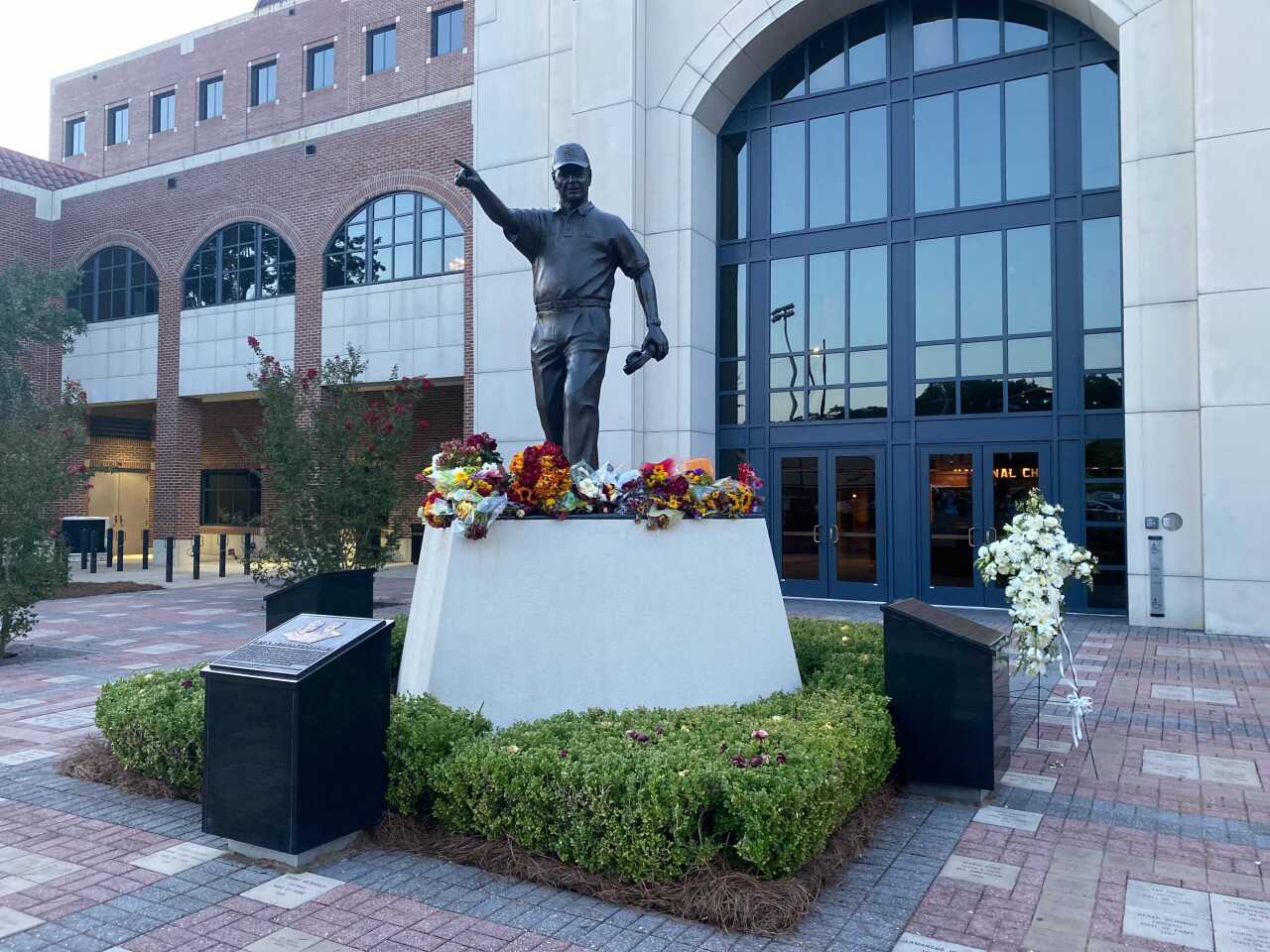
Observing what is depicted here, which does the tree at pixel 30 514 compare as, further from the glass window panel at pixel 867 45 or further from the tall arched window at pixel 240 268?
the glass window panel at pixel 867 45

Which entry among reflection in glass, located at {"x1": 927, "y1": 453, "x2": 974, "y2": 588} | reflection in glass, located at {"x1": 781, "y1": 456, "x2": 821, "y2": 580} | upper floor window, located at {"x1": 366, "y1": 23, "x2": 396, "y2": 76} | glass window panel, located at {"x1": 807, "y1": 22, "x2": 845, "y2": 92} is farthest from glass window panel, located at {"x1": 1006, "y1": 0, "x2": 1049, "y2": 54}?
upper floor window, located at {"x1": 366, "y1": 23, "x2": 396, "y2": 76}

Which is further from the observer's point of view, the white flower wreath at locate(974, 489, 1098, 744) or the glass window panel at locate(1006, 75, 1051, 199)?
the glass window panel at locate(1006, 75, 1051, 199)

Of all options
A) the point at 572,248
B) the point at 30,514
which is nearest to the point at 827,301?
the point at 572,248

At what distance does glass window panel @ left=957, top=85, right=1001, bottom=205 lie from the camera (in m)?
14.8

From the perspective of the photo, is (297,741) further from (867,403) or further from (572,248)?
(867,403)

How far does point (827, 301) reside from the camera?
16062 mm

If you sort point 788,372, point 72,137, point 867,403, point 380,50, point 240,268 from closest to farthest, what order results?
point 867,403
point 788,372
point 240,268
point 380,50
point 72,137

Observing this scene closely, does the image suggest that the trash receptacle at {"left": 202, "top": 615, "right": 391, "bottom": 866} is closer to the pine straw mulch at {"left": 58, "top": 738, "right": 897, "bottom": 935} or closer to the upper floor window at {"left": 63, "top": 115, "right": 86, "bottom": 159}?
the pine straw mulch at {"left": 58, "top": 738, "right": 897, "bottom": 935}

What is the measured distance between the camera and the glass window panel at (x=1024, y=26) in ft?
47.9

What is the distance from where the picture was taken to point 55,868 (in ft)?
14.3

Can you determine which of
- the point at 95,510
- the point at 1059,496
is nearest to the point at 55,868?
the point at 1059,496

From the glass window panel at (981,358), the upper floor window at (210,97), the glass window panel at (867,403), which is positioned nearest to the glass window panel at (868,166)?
the glass window panel at (981,358)

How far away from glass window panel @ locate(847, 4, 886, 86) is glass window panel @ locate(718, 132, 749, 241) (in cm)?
215

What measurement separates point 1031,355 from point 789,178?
16.9ft
